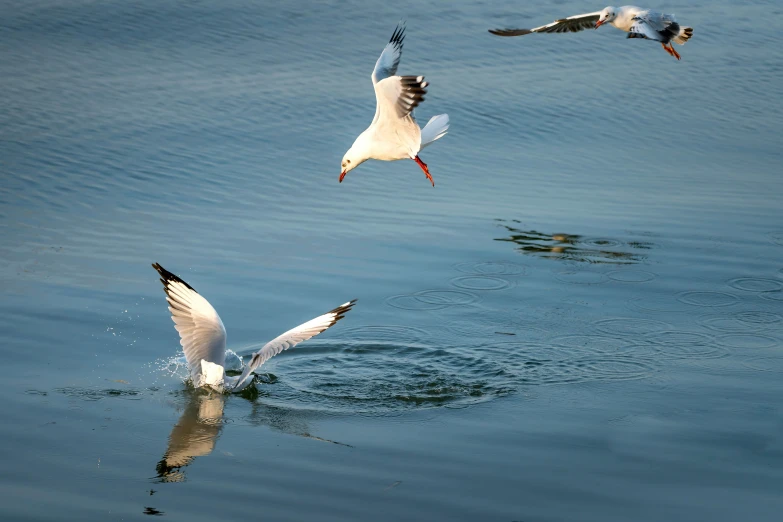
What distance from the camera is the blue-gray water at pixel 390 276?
6125 millimetres

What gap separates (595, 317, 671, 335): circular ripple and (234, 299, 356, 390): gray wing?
2463mm

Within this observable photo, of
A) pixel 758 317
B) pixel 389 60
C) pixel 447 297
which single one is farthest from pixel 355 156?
pixel 758 317

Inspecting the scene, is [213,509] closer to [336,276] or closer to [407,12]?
[336,276]

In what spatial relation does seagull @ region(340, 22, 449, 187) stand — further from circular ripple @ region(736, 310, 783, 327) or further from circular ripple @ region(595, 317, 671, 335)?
circular ripple @ region(736, 310, 783, 327)

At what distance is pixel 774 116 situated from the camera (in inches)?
659

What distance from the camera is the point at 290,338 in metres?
7.17

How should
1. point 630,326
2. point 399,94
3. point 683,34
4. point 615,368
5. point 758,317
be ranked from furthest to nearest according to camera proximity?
point 683,34 → point 758,317 → point 630,326 → point 399,94 → point 615,368

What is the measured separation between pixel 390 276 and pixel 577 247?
214 cm

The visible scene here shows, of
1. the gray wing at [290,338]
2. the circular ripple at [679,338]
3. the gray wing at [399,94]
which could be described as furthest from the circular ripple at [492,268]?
the gray wing at [290,338]

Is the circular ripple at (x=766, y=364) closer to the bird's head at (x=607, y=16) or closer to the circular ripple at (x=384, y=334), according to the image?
the circular ripple at (x=384, y=334)

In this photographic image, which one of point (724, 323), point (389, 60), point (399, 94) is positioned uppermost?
point (389, 60)

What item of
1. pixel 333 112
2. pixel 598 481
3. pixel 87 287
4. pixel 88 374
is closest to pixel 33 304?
pixel 87 287

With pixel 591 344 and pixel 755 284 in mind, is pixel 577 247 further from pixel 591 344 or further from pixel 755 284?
pixel 591 344

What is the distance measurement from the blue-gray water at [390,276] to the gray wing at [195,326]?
0.95 feet
